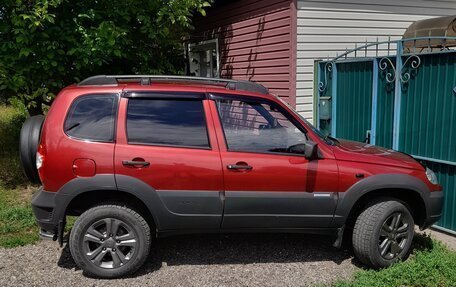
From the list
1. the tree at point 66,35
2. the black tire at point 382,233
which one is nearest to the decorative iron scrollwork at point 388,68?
the black tire at point 382,233

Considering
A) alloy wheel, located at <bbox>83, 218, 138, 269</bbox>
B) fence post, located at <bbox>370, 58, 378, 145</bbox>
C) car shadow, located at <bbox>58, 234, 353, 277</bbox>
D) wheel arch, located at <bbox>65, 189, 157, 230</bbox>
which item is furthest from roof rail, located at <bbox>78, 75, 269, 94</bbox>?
fence post, located at <bbox>370, 58, 378, 145</bbox>

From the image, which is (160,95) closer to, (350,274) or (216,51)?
(350,274)

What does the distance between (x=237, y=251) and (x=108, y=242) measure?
4.65 ft

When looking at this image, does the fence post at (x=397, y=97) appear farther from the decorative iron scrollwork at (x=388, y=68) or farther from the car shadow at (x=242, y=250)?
the car shadow at (x=242, y=250)

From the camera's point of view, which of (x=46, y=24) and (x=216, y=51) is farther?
(x=216, y=51)

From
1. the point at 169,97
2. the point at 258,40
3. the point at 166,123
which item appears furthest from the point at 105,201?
the point at 258,40

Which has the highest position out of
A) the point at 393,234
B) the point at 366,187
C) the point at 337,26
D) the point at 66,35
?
the point at 337,26

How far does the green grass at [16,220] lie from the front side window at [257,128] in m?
2.69

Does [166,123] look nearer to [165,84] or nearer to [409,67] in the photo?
[165,84]

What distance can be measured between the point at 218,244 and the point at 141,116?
177 cm

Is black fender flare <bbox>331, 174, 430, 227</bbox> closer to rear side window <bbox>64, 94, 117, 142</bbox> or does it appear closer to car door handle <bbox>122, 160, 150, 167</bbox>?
car door handle <bbox>122, 160, 150, 167</bbox>

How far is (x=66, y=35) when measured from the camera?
21.7ft

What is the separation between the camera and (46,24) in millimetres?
6582

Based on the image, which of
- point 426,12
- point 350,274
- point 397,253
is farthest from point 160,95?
point 426,12
